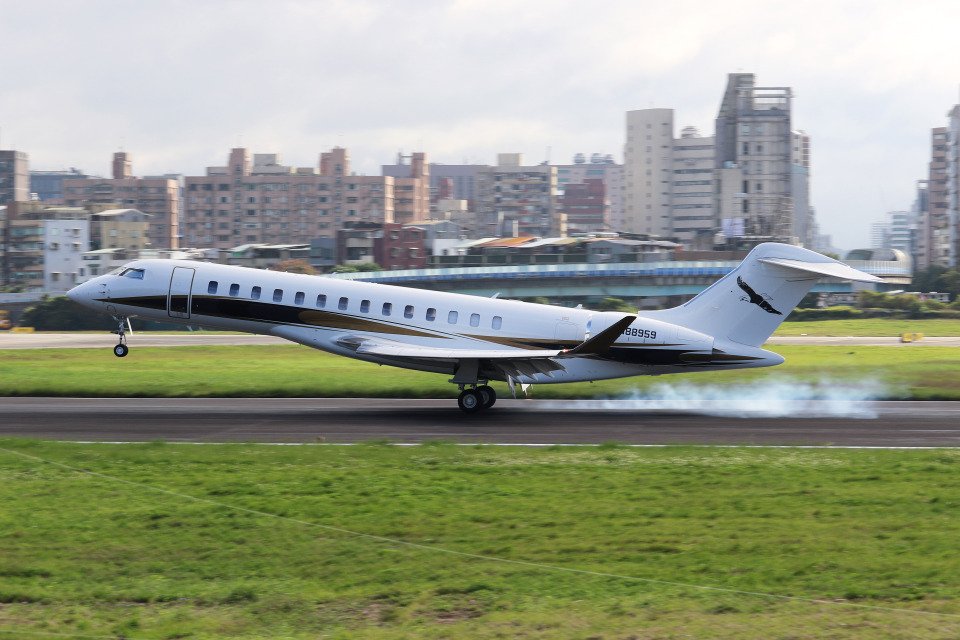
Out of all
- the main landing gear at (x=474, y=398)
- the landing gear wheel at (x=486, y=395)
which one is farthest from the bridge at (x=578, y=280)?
the main landing gear at (x=474, y=398)

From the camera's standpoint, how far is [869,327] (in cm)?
9512

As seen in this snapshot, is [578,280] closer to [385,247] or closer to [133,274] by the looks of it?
[385,247]

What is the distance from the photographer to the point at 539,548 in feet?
50.1

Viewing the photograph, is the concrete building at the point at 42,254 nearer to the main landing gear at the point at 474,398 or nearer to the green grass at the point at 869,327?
the green grass at the point at 869,327

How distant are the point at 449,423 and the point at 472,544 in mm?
14398

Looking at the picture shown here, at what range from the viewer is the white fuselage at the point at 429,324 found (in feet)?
104

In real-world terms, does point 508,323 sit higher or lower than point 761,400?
higher

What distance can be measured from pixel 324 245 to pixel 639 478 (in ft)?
484

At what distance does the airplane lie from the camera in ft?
103

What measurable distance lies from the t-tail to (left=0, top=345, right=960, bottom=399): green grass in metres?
6.49

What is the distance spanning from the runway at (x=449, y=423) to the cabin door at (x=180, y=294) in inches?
114

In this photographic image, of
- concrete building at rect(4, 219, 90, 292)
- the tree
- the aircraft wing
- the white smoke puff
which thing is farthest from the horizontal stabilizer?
concrete building at rect(4, 219, 90, 292)

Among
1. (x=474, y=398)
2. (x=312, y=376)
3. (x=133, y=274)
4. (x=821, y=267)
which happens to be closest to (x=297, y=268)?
(x=312, y=376)

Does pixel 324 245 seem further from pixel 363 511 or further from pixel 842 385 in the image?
pixel 363 511
